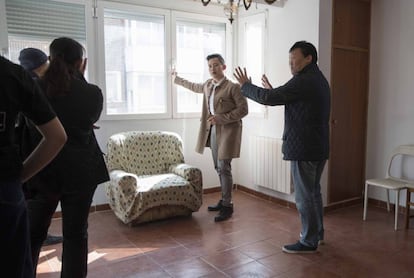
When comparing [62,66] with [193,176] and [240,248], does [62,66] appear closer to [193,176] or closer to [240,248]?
[240,248]

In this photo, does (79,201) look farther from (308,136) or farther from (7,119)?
(308,136)

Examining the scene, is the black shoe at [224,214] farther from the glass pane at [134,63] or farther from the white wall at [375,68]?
the glass pane at [134,63]

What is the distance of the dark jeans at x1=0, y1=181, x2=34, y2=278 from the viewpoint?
3.56ft

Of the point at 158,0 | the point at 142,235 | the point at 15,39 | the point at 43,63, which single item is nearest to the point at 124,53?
the point at 158,0

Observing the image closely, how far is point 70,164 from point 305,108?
5.66 feet

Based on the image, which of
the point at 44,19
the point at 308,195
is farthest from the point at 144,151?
the point at 308,195

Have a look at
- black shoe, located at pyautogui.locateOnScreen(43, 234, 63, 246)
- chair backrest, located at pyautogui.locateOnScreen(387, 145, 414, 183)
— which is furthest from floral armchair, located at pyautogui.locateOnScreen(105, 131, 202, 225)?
chair backrest, located at pyautogui.locateOnScreen(387, 145, 414, 183)

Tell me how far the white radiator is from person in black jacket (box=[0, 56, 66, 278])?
3.14m

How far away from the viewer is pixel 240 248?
3.01 metres

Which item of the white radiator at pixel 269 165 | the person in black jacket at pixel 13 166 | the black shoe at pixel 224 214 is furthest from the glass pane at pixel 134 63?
the person in black jacket at pixel 13 166

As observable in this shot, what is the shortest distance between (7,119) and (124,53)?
3.06 metres

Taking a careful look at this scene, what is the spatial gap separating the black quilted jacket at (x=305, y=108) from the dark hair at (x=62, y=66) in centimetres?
142

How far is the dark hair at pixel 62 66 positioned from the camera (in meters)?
1.67

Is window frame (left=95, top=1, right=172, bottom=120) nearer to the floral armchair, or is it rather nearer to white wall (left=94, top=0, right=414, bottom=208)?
white wall (left=94, top=0, right=414, bottom=208)
